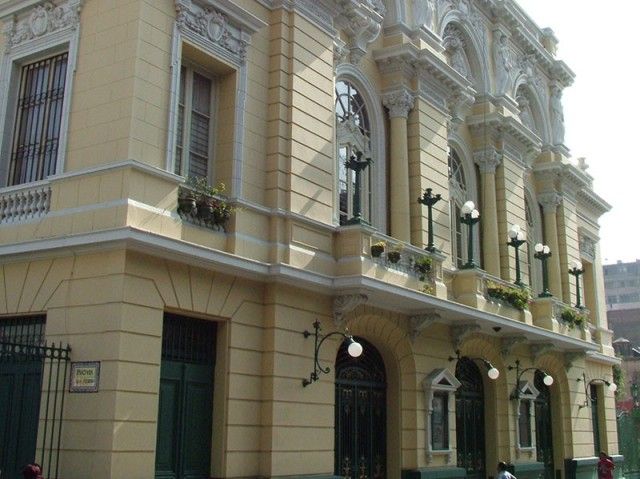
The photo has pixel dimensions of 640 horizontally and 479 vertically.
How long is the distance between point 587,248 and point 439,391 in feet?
58.3

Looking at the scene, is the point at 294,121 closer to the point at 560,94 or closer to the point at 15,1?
the point at 15,1

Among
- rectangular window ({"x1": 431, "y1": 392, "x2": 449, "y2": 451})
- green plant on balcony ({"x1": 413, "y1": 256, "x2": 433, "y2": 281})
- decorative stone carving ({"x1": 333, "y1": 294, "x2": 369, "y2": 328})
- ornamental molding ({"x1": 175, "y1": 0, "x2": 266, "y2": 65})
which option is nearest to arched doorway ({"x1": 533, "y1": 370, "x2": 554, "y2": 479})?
rectangular window ({"x1": 431, "y1": 392, "x2": 449, "y2": 451})

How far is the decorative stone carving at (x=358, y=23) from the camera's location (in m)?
19.6

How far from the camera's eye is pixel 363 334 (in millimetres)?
18797

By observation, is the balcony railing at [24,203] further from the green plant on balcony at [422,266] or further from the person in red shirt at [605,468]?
the person in red shirt at [605,468]

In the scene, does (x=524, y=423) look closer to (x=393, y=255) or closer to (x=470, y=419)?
(x=470, y=419)

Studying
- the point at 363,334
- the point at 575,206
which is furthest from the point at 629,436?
the point at 363,334

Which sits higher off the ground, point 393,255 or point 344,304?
point 393,255

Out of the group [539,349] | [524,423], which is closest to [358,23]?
[539,349]

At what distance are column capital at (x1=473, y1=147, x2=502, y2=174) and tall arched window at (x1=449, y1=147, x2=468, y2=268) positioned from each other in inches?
30.8

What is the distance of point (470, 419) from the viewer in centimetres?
2331

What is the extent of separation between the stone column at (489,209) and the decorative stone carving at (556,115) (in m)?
7.36

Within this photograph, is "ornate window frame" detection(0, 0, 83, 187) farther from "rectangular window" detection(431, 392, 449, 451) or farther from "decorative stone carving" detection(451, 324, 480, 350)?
"decorative stone carving" detection(451, 324, 480, 350)

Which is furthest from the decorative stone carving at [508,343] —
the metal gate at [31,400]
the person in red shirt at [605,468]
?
the metal gate at [31,400]
